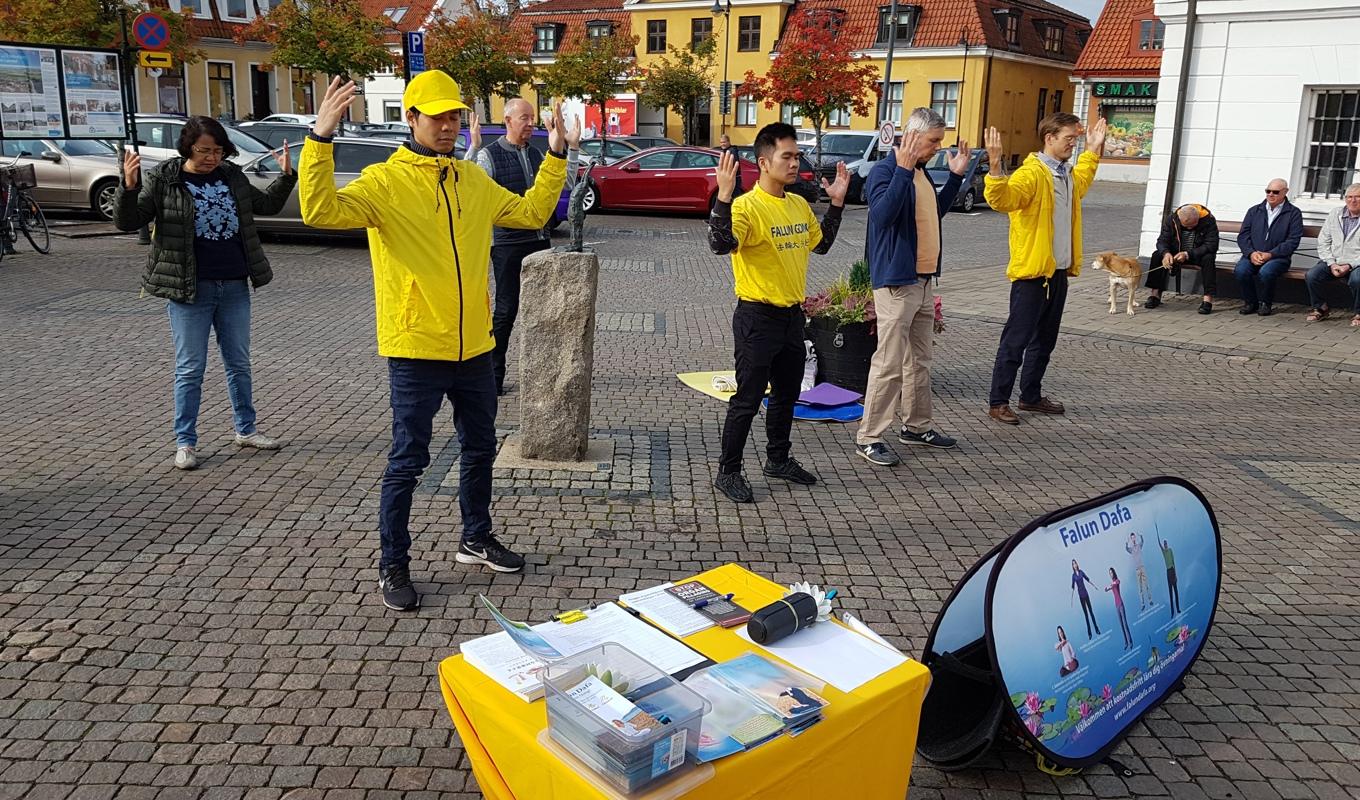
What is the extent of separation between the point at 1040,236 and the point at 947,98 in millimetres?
40889

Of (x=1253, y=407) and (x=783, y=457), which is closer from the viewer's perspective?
(x=783, y=457)

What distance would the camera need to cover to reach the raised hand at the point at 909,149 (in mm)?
6219

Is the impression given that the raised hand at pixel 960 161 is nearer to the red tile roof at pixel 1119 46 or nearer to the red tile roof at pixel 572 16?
the red tile roof at pixel 1119 46

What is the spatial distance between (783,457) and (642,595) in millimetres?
3086

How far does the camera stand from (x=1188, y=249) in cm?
1312

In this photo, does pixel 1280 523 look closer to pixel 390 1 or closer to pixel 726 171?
pixel 726 171

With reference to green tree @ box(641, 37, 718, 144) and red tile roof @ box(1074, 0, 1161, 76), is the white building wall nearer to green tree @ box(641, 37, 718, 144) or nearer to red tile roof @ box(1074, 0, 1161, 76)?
red tile roof @ box(1074, 0, 1161, 76)

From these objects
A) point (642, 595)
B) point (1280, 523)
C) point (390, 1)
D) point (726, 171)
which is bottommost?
point (1280, 523)

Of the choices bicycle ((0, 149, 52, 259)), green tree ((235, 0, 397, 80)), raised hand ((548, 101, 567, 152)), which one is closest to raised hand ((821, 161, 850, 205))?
raised hand ((548, 101, 567, 152))

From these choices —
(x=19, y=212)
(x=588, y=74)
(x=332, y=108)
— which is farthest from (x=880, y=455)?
(x=588, y=74)

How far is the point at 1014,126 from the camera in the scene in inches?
1876

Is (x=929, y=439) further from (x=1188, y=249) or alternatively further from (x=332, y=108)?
(x=1188, y=249)

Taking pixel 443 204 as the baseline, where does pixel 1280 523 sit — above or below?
below

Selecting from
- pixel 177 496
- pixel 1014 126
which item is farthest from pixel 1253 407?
pixel 1014 126
